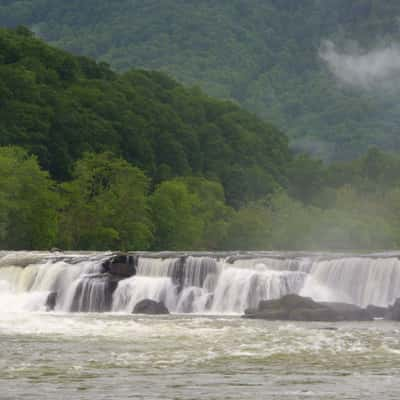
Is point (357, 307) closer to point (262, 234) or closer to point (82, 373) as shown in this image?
point (82, 373)

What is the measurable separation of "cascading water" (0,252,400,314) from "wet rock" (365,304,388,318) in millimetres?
3099

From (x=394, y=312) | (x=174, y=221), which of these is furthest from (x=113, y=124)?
(x=394, y=312)

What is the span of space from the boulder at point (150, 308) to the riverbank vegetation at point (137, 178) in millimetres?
34143

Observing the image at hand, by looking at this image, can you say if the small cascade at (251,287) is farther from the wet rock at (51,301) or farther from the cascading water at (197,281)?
the wet rock at (51,301)

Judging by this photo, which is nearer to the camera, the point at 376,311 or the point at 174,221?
the point at 376,311

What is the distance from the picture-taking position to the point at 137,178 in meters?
116

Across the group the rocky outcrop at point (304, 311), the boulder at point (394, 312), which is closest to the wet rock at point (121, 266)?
the rocky outcrop at point (304, 311)

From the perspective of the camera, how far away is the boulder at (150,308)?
5828 centimetres

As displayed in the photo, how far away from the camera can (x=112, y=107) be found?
148875 millimetres

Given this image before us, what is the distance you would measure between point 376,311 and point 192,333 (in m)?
12.6

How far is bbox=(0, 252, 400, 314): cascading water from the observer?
61.1 meters

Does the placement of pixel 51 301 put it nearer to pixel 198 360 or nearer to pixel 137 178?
pixel 198 360

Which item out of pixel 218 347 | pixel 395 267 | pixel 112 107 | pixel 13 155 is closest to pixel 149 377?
pixel 218 347

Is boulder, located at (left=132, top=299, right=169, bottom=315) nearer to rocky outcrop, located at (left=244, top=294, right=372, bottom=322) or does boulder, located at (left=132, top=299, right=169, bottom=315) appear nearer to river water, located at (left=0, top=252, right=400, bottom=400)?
river water, located at (left=0, top=252, right=400, bottom=400)
